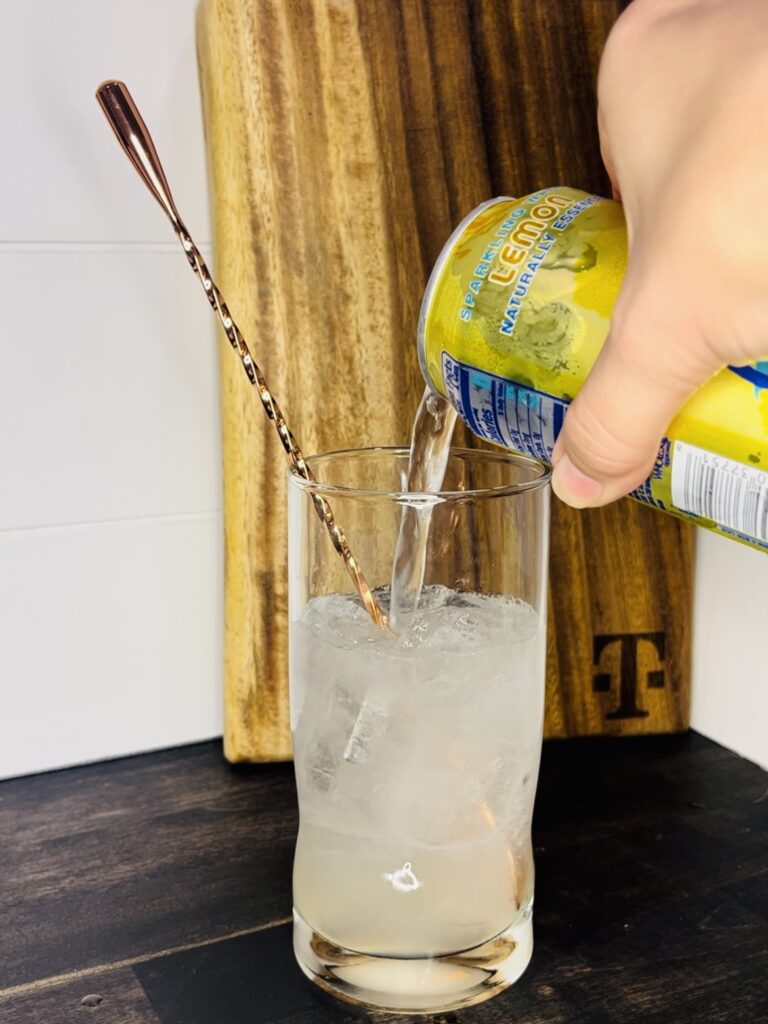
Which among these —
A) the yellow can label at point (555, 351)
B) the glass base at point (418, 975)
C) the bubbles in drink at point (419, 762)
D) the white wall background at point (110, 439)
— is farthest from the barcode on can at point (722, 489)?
the white wall background at point (110, 439)

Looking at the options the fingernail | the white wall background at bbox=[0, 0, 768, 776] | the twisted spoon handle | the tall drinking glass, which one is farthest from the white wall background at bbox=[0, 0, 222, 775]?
the fingernail

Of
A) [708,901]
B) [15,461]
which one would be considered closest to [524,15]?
[15,461]

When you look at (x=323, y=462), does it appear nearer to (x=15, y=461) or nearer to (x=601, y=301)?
(x=601, y=301)

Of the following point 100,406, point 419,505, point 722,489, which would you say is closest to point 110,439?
point 100,406

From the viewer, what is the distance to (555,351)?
1.70ft

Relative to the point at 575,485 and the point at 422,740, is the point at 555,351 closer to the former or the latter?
the point at 575,485

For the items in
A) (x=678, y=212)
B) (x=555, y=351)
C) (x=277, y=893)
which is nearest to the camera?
(x=678, y=212)

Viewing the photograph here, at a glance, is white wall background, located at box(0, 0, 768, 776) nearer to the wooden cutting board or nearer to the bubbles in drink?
the wooden cutting board

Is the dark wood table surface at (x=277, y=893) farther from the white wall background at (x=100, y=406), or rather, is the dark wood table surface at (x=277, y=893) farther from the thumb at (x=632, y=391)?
the thumb at (x=632, y=391)

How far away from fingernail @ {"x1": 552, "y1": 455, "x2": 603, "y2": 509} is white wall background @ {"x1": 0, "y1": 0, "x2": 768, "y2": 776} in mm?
377

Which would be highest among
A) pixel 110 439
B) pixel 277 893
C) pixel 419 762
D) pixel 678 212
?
pixel 678 212

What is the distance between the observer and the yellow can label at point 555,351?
48 centimetres

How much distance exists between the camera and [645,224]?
1.44 feet

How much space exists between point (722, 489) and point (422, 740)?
184mm
